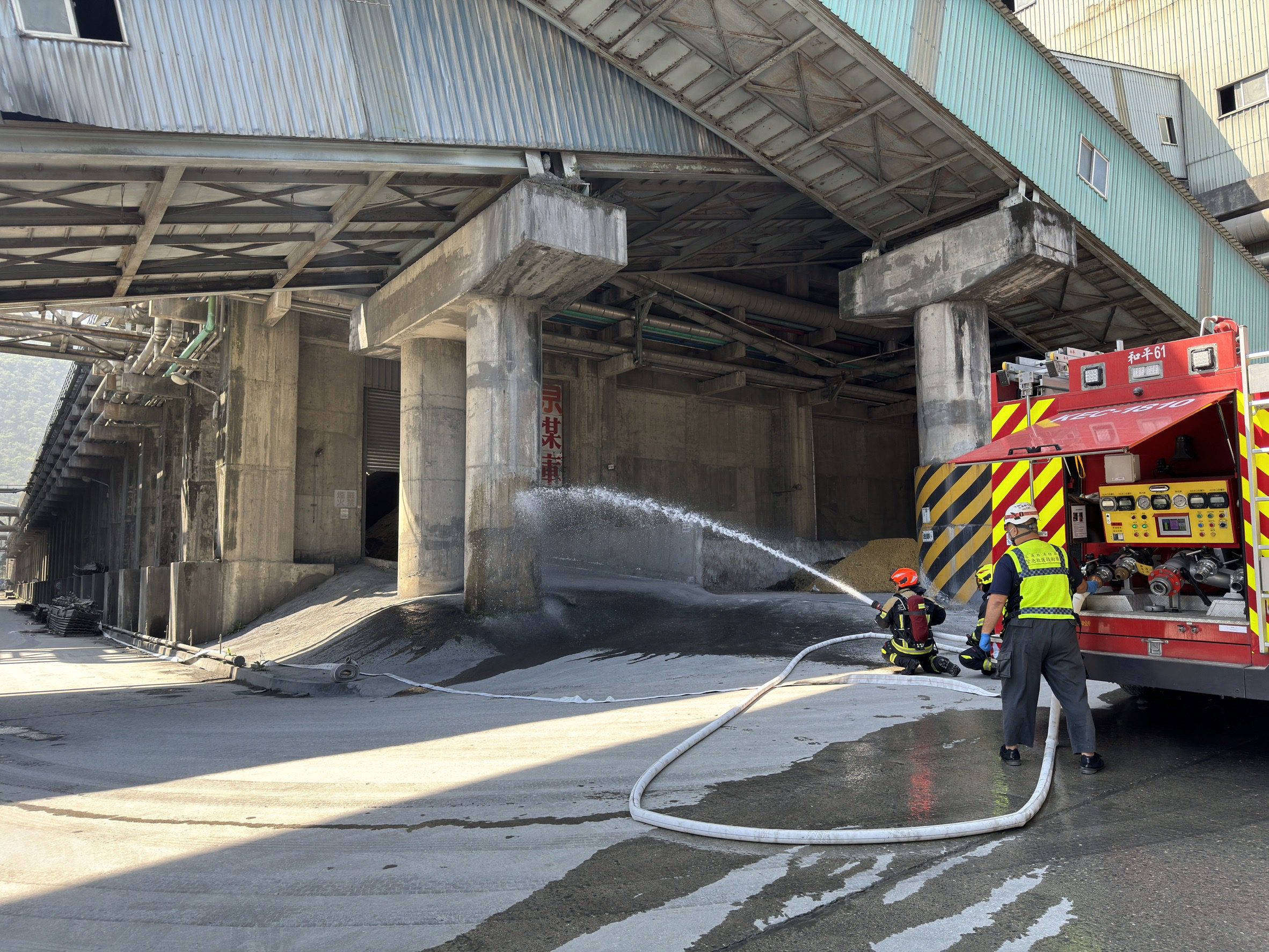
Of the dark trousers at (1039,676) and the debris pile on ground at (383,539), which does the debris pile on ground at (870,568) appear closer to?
the debris pile on ground at (383,539)

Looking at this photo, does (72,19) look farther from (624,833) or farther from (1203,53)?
(1203,53)

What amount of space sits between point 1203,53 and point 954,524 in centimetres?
2279

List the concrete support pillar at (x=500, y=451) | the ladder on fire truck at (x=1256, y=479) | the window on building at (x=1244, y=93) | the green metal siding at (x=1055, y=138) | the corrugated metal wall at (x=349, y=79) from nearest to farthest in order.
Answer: the ladder on fire truck at (x=1256, y=479) < the corrugated metal wall at (x=349, y=79) < the green metal siding at (x=1055, y=138) < the concrete support pillar at (x=500, y=451) < the window on building at (x=1244, y=93)

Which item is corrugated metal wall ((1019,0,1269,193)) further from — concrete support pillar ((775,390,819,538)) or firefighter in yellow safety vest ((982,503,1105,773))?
firefighter in yellow safety vest ((982,503,1105,773))

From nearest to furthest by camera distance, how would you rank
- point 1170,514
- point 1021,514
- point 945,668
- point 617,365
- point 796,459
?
point 1021,514 < point 1170,514 < point 945,668 < point 617,365 < point 796,459

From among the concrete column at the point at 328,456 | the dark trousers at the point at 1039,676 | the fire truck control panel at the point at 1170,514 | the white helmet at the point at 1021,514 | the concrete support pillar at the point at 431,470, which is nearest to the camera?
the dark trousers at the point at 1039,676

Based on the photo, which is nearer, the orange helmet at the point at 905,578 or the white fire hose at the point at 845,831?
the white fire hose at the point at 845,831

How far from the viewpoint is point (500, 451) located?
567 inches

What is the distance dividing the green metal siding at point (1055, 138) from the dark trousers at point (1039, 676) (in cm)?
877

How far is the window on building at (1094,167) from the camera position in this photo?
1538 centimetres

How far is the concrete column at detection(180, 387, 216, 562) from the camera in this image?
25.2 metres

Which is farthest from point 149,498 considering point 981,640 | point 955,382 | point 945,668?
point 981,640

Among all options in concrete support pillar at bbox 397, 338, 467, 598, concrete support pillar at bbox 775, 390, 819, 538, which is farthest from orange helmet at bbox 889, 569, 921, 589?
concrete support pillar at bbox 775, 390, 819, 538

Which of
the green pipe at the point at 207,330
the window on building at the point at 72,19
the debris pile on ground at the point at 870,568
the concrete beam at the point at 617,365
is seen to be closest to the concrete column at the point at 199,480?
the green pipe at the point at 207,330
